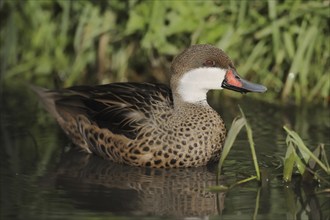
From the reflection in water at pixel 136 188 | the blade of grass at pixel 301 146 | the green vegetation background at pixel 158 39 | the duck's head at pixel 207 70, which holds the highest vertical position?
the green vegetation background at pixel 158 39

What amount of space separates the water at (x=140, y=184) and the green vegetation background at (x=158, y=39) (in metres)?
0.60

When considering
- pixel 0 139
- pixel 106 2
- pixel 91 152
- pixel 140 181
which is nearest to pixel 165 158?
pixel 140 181

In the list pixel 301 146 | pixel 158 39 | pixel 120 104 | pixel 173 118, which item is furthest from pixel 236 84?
pixel 158 39

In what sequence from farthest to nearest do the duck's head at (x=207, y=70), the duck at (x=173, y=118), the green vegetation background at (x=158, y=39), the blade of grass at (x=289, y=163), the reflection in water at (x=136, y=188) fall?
the green vegetation background at (x=158, y=39), the duck's head at (x=207, y=70), the duck at (x=173, y=118), the blade of grass at (x=289, y=163), the reflection in water at (x=136, y=188)

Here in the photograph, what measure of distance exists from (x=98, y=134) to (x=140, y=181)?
35.5 inches

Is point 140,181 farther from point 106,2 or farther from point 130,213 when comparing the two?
point 106,2

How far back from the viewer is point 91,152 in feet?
26.8

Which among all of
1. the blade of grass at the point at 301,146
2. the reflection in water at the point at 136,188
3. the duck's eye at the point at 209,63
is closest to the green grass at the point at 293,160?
the blade of grass at the point at 301,146

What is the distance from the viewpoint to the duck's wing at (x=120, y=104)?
25.2ft

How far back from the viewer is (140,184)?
7055 mm

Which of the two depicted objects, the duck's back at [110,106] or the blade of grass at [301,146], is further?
the duck's back at [110,106]

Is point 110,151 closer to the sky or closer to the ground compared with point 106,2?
closer to the ground

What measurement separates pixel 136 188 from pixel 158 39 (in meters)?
2.77

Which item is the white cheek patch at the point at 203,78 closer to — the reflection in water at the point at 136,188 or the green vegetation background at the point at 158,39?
the reflection in water at the point at 136,188
